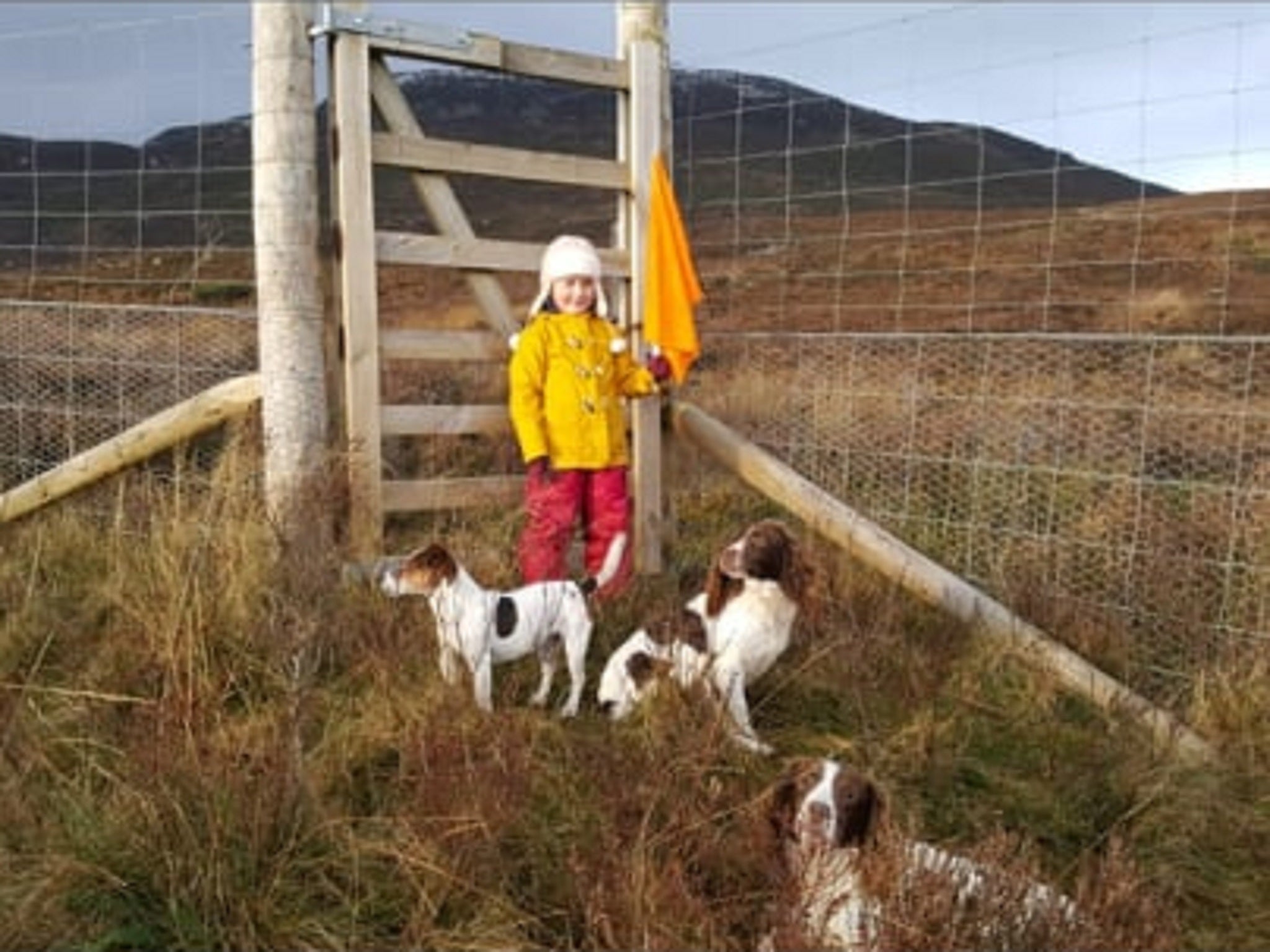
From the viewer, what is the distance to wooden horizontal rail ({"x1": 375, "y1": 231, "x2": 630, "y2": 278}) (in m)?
5.18

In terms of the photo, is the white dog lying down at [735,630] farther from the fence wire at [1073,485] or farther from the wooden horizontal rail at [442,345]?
the wooden horizontal rail at [442,345]

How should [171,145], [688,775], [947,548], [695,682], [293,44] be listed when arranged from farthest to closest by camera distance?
[171,145] < [947,548] < [293,44] < [695,682] < [688,775]

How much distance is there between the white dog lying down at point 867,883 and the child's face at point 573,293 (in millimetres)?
3014

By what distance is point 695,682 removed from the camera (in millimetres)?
3844

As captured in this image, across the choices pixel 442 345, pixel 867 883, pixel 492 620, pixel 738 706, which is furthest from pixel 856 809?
pixel 442 345

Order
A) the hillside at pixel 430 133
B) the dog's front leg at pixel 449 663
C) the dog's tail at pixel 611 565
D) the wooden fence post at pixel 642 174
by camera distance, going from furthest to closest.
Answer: the hillside at pixel 430 133
the wooden fence post at pixel 642 174
the dog's tail at pixel 611 565
the dog's front leg at pixel 449 663

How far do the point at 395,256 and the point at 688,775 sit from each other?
284 centimetres

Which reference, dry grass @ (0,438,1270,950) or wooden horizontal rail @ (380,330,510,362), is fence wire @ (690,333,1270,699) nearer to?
dry grass @ (0,438,1270,950)

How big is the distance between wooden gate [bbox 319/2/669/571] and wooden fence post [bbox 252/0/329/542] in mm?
127

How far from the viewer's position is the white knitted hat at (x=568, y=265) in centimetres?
537

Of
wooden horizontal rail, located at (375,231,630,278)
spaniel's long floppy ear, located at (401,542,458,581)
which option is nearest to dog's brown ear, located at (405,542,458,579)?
spaniel's long floppy ear, located at (401,542,458,581)

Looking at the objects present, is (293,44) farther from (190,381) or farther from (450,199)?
(190,381)

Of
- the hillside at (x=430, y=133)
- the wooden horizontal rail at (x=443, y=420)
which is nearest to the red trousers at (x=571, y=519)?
the wooden horizontal rail at (x=443, y=420)

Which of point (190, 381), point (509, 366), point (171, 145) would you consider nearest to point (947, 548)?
point (509, 366)
